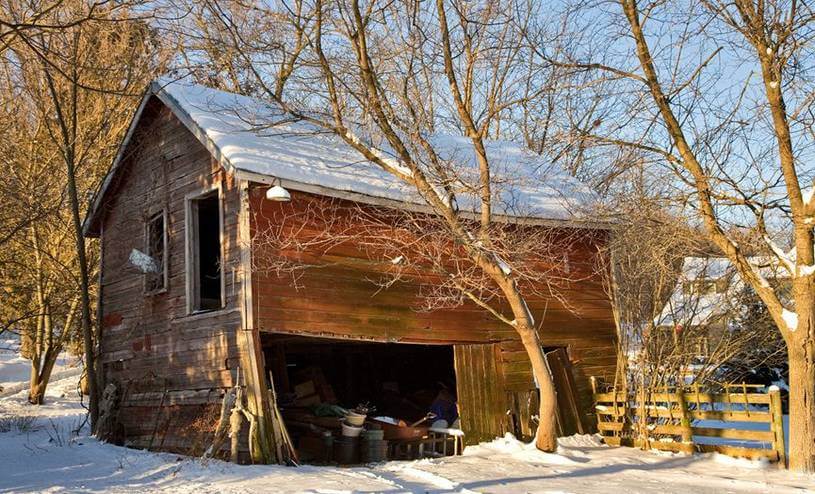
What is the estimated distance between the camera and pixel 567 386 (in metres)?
15.9

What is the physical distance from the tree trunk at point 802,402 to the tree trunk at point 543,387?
11.3ft

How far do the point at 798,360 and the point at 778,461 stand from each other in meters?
1.70

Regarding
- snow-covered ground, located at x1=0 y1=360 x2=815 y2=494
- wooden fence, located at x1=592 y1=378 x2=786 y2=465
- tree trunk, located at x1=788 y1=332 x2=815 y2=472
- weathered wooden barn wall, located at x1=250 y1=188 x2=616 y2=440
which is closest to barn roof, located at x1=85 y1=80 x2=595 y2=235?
weathered wooden barn wall, located at x1=250 y1=188 x2=616 y2=440

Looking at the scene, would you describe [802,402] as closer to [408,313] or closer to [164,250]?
[408,313]

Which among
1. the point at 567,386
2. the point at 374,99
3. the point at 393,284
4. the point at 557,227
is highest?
the point at 374,99

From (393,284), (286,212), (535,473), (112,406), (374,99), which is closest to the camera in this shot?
(535,473)

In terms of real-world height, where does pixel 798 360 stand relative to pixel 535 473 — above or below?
above

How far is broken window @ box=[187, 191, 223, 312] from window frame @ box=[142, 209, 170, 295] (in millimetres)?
579

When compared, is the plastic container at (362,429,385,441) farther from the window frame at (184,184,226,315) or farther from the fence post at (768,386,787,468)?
the fence post at (768,386,787,468)

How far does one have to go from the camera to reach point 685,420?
13.7 meters

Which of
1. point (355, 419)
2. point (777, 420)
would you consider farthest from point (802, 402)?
point (355, 419)

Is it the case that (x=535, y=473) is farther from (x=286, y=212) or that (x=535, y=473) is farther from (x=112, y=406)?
(x=112, y=406)

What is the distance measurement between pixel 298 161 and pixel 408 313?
10.6 feet

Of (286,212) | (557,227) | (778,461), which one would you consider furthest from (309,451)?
Result: (778,461)
